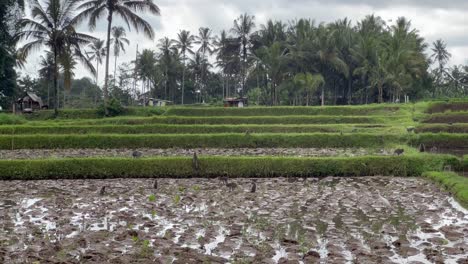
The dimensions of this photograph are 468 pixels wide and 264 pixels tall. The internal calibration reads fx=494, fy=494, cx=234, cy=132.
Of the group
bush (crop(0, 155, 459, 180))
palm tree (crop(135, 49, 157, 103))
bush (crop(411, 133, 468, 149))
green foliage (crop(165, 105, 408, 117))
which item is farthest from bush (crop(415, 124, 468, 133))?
palm tree (crop(135, 49, 157, 103))

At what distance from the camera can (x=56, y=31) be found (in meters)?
29.9

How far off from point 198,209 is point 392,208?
4030 mm

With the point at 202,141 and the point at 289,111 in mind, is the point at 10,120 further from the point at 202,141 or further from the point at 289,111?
the point at 289,111

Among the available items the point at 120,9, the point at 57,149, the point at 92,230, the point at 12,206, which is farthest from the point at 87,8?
the point at 92,230

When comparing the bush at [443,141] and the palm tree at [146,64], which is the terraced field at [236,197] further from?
the palm tree at [146,64]

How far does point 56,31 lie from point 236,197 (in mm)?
22559

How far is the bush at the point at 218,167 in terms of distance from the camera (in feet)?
50.6

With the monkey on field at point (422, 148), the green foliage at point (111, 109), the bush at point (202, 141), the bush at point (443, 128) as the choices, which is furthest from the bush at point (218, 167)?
the green foliage at point (111, 109)

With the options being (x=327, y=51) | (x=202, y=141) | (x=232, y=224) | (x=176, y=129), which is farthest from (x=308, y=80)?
(x=232, y=224)

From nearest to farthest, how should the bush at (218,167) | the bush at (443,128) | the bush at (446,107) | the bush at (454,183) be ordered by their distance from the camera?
the bush at (454,183), the bush at (218,167), the bush at (443,128), the bush at (446,107)

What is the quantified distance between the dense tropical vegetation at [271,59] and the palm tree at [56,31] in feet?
0.19

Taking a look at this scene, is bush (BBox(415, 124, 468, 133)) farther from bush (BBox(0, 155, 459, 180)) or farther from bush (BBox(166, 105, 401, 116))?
bush (BBox(0, 155, 459, 180))

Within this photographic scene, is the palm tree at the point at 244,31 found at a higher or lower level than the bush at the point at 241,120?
higher

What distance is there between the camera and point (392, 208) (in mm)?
10281
